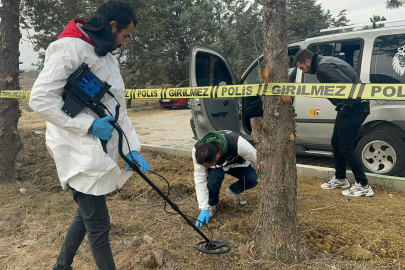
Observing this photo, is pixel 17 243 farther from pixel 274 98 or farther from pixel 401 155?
pixel 401 155

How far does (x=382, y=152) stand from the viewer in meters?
4.34

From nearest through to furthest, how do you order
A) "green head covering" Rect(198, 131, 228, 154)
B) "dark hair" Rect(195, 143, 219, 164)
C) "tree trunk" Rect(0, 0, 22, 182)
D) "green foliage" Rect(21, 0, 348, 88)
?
1. "dark hair" Rect(195, 143, 219, 164)
2. "green head covering" Rect(198, 131, 228, 154)
3. "tree trunk" Rect(0, 0, 22, 182)
4. "green foliage" Rect(21, 0, 348, 88)

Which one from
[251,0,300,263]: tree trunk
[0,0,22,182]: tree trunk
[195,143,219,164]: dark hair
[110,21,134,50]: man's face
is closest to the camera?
[110,21,134,50]: man's face

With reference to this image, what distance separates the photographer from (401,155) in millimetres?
4098

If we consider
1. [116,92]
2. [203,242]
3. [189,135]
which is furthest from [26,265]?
[189,135]

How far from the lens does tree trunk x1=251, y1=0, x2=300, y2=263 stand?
2350mm

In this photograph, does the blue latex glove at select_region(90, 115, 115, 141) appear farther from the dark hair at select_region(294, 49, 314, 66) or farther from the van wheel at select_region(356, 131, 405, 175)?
the van wheel at select_region(356, 131, 405, 175)

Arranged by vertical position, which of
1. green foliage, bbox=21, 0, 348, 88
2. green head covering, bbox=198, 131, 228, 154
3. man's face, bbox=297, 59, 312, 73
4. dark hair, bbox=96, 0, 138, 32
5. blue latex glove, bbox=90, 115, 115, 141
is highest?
green foliage, bbox=21, 0, 348, 88

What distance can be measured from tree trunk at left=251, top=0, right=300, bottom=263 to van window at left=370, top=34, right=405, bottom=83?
2549 millimetres

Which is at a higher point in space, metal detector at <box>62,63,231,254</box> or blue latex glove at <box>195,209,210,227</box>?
metal detector at <box>62,63,231,254</box>

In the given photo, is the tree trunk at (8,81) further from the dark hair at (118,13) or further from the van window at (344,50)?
the van window at (344,50)

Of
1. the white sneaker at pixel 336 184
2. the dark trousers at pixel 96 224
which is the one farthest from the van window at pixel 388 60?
the dark trousers at pixel 96 224

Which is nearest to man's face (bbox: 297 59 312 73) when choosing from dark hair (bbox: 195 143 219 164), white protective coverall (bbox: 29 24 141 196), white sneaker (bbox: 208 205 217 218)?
dark hair (bbox: 195 143 219 164)

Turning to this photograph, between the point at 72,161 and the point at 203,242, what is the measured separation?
1267mm
